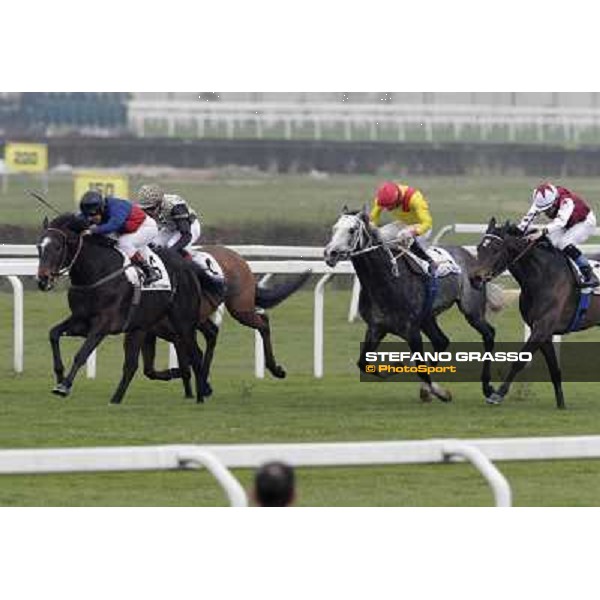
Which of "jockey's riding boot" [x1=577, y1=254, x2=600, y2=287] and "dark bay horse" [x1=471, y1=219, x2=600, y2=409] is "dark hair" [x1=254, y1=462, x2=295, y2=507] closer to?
"dark bay horse" [x1=471, y1=219, x2=600, y2=409]

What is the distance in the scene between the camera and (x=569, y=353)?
1769cm

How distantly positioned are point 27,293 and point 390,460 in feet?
50.9

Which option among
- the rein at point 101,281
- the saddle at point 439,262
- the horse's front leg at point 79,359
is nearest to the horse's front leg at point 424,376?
the saddle at point 439,262

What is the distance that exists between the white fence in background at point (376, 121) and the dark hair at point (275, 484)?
35236 mm

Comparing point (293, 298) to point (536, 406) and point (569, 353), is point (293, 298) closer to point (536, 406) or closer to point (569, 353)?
point (569, 353)

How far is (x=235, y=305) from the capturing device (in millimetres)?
14883

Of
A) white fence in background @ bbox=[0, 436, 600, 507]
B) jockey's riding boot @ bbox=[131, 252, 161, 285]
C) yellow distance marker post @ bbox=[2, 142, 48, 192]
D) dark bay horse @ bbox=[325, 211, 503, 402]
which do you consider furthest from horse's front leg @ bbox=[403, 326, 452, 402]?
yellow distance marker post @ bbox=[2, 142, 48, 192]

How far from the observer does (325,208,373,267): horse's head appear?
1388 centimetres

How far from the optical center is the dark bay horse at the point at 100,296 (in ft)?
44.2

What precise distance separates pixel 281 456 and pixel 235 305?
8.56 m

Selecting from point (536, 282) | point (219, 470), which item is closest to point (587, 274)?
point (536, 282)

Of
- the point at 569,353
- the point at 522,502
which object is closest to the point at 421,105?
the point at 569,353

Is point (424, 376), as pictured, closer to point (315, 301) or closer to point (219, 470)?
point (315, 301)

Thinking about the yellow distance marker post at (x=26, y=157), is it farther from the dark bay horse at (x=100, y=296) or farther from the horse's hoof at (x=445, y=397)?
the horse's hoof at (x=445, y=397)
